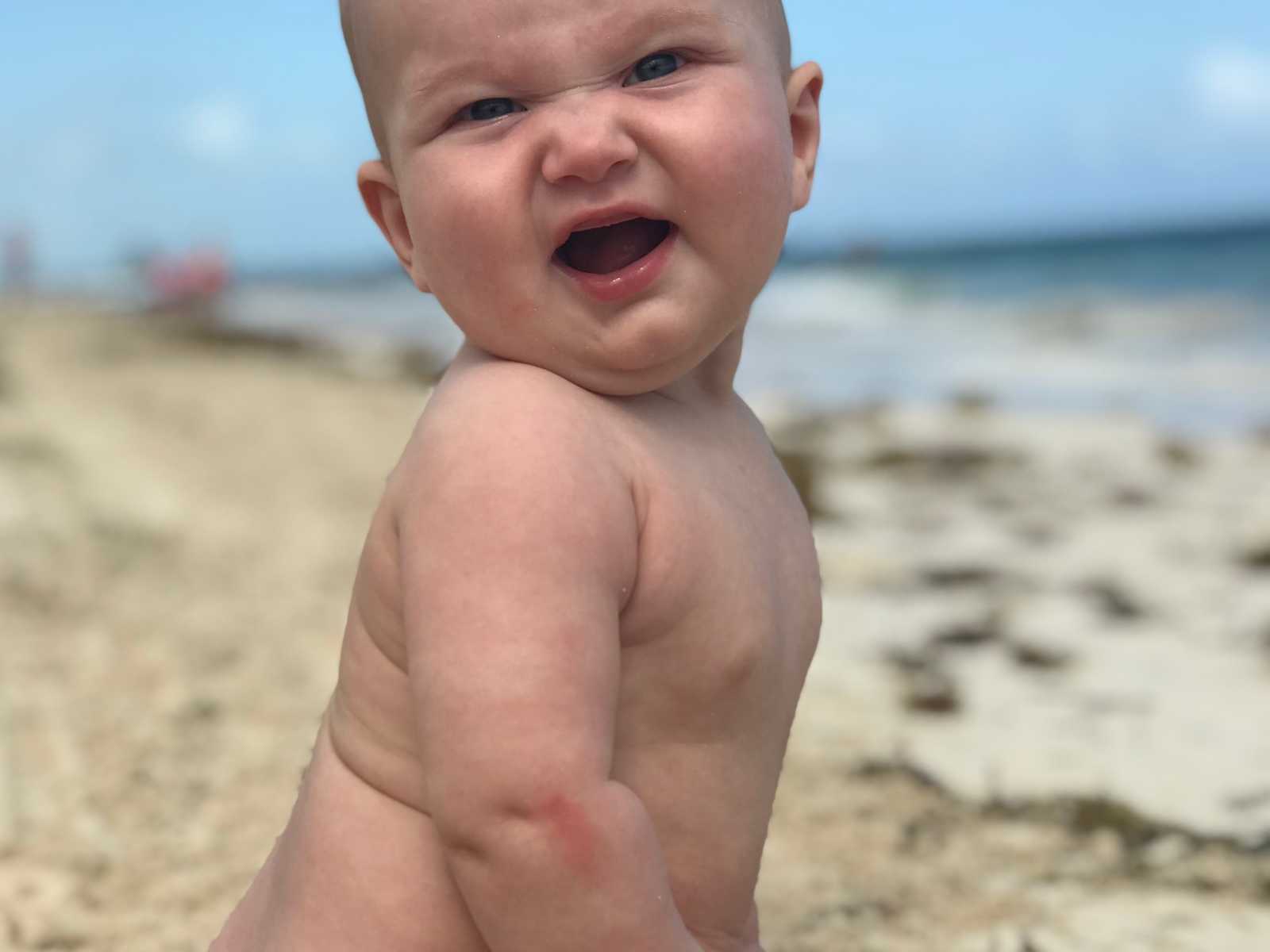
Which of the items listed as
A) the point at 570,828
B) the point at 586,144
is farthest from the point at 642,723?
the point at 586,144

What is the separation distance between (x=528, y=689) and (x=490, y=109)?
510 mm

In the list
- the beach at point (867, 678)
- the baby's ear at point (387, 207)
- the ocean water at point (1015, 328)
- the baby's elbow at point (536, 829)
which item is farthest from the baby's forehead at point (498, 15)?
the ocean water at point (1015, 328)

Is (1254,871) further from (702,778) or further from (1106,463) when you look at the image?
(1106,463)

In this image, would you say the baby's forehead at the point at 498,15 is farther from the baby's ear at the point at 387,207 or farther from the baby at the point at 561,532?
the baby's ear at the point at 387,207

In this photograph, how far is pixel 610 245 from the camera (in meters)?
1.23

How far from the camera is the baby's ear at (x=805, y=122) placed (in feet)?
4.66

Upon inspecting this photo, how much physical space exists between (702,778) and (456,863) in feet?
0.92

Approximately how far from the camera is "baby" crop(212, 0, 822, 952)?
1.08m

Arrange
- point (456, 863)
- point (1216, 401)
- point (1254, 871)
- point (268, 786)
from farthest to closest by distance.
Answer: point (1216, 401) → point (268, 786) → point (1254, 871) → point (456, 863)

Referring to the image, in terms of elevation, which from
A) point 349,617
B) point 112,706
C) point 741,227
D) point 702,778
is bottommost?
point 112,706

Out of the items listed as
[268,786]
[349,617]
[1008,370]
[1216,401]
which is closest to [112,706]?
[268,786]

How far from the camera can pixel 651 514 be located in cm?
121

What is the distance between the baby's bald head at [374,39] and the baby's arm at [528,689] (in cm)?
38

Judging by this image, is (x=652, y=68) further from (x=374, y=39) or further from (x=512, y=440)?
(x=512, y=440)
